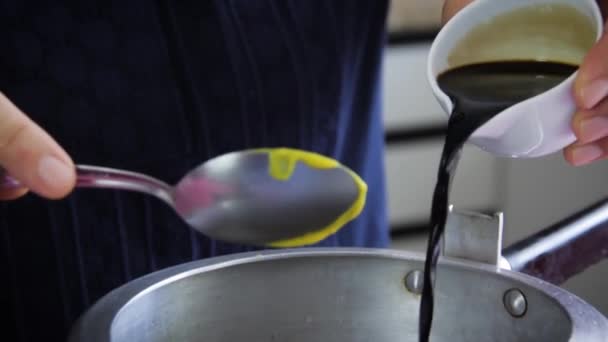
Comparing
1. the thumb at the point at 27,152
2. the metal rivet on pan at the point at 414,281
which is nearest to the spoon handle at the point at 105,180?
the thumb at the point at 27,152

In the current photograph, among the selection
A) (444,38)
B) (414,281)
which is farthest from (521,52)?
(414,281)

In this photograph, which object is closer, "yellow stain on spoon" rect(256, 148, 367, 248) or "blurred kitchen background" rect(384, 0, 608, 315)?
"yellow stain on spoon" rect(256, 148, 367, 248)

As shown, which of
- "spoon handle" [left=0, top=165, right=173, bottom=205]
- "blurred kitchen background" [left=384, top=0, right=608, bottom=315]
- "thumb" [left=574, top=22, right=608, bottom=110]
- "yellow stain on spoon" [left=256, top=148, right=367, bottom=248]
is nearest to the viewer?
"thumb" [left=574, top=22, right=608, bottom=110]

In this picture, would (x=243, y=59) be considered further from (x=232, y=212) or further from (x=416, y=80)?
(x=416, y=80)

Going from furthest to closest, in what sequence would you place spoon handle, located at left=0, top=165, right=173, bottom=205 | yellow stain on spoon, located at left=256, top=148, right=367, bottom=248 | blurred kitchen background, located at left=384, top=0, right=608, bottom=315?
blurred kitchen background, located at left=384, top=0, right=608, bottom=315 < yellow stain on spoon, located at left=256, top=148, right=367, bottom=248 < spoon handle, located at left=0, top=165, right=173, bottom=205

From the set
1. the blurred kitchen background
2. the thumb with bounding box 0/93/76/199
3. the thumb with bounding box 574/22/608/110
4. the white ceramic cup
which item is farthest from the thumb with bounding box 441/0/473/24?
the blurred kitchen background

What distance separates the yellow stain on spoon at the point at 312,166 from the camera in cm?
75

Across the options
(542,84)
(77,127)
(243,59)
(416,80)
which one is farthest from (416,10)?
(542,84)

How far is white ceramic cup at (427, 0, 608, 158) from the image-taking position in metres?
0.56

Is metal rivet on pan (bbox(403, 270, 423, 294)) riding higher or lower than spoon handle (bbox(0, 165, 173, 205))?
lower

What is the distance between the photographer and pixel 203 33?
84 centimetres

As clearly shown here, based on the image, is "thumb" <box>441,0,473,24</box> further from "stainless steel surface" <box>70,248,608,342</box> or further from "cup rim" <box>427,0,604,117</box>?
"stainless steel surface" <box>70,248,608,342</box>

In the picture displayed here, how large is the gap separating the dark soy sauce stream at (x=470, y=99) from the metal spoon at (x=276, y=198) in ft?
0.47

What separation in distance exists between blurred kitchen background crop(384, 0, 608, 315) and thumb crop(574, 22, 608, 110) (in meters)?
A: 1.15
